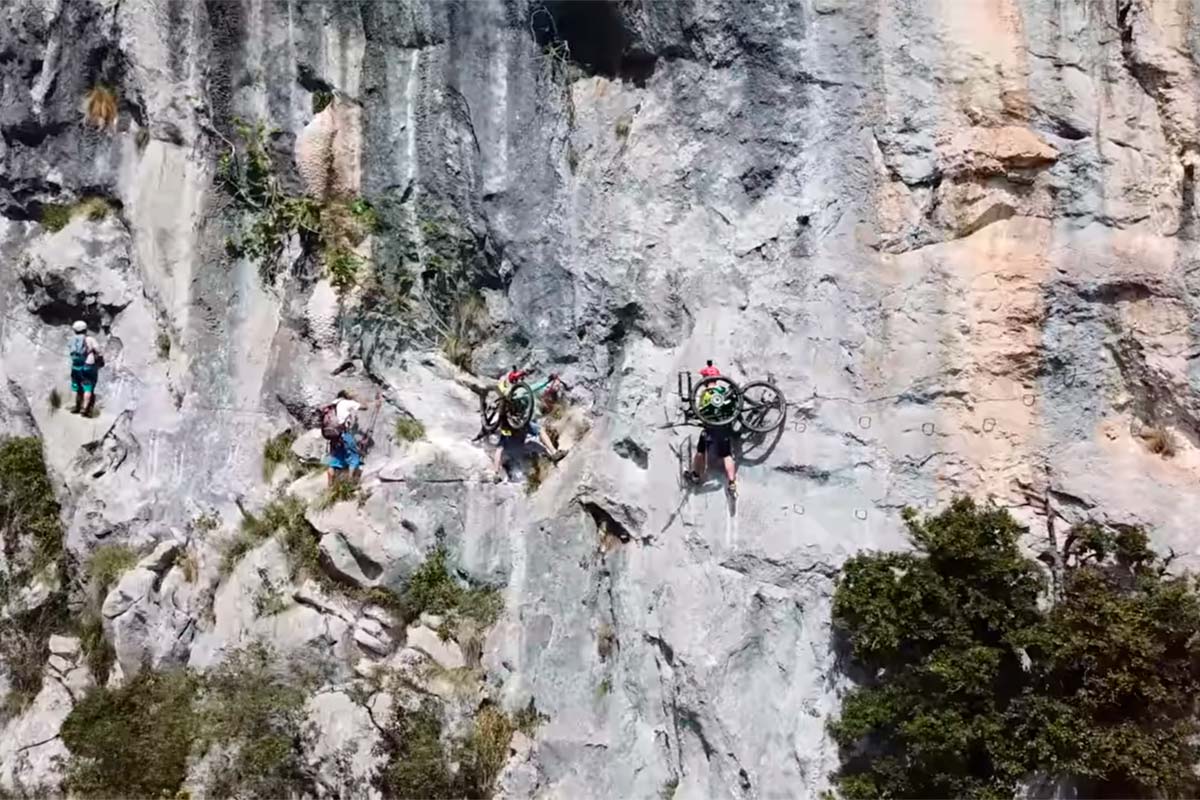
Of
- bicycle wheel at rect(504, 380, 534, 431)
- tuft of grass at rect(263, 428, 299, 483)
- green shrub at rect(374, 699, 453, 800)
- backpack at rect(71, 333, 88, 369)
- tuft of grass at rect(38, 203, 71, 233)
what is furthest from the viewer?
tuft of grass at rect(38, 203, 71, 233)

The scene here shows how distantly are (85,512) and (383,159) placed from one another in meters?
6.22

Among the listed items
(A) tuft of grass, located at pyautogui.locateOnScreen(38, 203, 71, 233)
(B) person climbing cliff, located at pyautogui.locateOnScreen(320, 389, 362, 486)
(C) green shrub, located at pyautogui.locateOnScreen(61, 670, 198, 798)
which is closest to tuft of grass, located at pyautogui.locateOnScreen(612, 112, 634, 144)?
(B) person climbing cliff, located at pyautogui.locateOnScreen(320, 389, 362, 486)

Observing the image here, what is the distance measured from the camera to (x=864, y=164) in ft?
36.7

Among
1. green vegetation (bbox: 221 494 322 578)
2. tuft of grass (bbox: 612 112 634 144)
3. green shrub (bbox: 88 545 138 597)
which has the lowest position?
green shrub (bbox: 88 545 138 597)

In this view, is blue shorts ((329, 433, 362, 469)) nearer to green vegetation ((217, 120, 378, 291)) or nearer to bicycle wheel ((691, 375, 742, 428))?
green vegetation ((217, 120, 378, 291))

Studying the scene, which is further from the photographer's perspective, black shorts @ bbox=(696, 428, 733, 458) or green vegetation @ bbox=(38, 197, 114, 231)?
green vegetation @ bbox=(38, 197, 114, 231)

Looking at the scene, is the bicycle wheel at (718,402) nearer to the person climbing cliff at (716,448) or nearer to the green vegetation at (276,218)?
the person climbing cliff at (716,448)

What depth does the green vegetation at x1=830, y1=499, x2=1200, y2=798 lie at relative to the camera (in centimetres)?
897

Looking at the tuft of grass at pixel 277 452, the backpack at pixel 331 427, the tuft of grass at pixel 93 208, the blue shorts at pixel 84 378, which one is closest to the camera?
the backpack at pixel 331 427

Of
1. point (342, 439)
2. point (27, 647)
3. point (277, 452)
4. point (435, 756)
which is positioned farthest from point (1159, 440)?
point (27, 647)

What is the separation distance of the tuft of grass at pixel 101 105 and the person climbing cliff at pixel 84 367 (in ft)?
9.38

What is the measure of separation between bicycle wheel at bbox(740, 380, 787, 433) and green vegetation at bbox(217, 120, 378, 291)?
5548 mm

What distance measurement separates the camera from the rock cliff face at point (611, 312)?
1034 cm

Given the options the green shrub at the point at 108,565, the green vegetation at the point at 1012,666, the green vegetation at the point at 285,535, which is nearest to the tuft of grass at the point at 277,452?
the green vegetation at the point at 285,535
